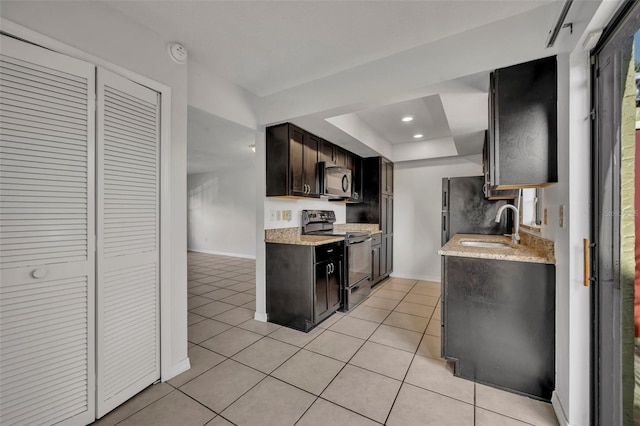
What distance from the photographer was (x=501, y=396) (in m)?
1.74

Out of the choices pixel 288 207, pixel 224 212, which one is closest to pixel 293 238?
pixel 288 207

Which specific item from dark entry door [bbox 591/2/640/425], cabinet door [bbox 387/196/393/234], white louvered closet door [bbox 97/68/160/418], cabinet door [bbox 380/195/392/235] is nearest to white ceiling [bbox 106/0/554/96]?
white louvered closet door [bbox 97/68/160/418]

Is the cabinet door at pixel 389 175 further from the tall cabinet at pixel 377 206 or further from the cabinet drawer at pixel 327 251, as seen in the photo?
the cabinet drawer at pixel 327 251

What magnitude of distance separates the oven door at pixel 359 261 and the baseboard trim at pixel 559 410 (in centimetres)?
199

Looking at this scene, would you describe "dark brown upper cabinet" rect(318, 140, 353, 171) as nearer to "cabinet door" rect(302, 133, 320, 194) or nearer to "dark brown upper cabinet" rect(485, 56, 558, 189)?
"cabinet door" rect(302, 133, 320, 194)

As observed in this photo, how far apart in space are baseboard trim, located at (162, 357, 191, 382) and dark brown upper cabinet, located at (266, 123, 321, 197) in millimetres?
1728

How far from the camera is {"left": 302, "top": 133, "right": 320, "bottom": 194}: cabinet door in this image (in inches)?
124

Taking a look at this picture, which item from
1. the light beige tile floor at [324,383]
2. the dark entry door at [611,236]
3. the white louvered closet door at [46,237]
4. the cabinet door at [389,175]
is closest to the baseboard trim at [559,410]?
the light beige tile floor at [324,383]

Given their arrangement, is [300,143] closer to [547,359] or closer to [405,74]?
[405,74]

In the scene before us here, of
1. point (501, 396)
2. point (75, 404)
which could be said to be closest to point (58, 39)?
point (75, 404)

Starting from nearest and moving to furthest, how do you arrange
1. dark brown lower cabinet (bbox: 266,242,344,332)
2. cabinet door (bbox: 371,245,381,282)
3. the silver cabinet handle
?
the silver cabinet handle
dark brown lower cabinet (bbox: 266,242,344,332)
cabinet door (bbox: 371,245,381,282)

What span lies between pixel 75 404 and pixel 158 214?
1151 mm

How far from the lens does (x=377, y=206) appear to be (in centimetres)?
446

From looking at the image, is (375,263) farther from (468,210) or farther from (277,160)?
(277,160)
